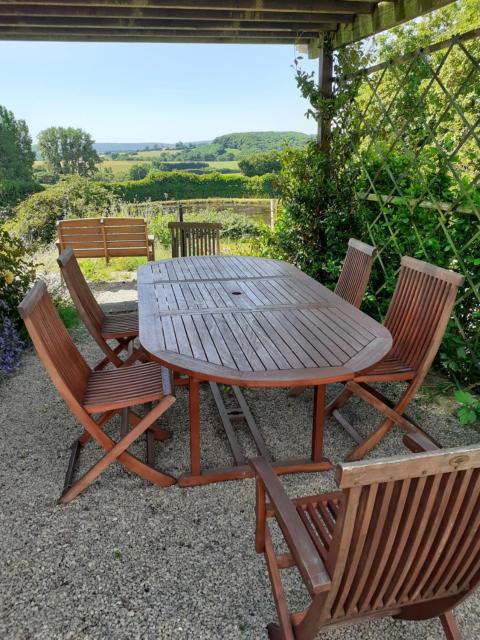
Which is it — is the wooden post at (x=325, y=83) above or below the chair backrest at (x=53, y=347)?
above

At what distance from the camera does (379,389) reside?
3230mm

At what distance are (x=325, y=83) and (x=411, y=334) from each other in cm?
325

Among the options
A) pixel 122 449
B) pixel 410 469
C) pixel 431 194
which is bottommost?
pixel 122 449

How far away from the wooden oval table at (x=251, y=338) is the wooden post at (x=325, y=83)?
2252 millimetres

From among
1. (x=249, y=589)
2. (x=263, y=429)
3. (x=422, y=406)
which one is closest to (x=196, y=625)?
(x=249, y=589)

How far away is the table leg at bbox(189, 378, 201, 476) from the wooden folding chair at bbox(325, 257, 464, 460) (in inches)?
29.6

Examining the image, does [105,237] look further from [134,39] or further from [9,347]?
[9,347]

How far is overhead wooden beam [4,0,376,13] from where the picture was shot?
3420 millimetres

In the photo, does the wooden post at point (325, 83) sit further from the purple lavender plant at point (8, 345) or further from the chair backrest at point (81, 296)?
the purple lavender plant at point (8, 345)

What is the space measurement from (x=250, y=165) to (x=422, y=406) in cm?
2478

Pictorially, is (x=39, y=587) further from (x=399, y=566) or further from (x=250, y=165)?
(x=250, y=165)

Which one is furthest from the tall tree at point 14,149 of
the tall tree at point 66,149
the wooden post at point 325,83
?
the wooden post at point 325,83

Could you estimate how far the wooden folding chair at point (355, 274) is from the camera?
2.92 m

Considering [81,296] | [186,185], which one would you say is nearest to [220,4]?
[81,296]
